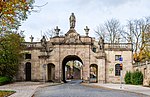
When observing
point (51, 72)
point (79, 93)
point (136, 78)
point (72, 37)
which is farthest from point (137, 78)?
point (79, 93)

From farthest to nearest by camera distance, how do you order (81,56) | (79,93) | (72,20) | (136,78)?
(72,20), (81,56), (136,78), (79,93)

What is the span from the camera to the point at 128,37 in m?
61.8

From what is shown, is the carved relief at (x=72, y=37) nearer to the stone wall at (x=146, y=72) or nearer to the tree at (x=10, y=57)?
the tree at (x=10, y=57)

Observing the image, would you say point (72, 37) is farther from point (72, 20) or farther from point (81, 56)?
point (81, 56)

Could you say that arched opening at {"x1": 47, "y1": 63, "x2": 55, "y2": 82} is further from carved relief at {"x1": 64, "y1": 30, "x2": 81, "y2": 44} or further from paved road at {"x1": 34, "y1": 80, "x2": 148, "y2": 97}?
paved road at {"x1": 34, "y1": 80, "x2": 148, "y2": 97}

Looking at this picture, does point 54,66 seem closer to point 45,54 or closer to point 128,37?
point 45,54

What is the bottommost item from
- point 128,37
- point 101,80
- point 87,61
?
point 101,80

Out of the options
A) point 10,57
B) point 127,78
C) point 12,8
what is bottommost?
point 127,78

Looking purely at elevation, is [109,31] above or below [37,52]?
above

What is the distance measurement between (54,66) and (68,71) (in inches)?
1569

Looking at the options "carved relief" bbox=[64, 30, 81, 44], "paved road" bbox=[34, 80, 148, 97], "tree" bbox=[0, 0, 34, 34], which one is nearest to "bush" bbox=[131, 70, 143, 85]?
"carved relief" bbox=[64, 30, 81, 44]

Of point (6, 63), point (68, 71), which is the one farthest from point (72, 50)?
point (68, 71)

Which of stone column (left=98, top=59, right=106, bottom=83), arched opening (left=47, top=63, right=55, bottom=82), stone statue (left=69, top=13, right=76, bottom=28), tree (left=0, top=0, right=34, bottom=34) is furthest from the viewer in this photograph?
arched opening (left=47, top=63, right=55, bottom=82)

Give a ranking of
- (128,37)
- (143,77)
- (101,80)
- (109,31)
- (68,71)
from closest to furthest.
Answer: (143,77), (101,80), (128,37), (109,31), (68,71)
